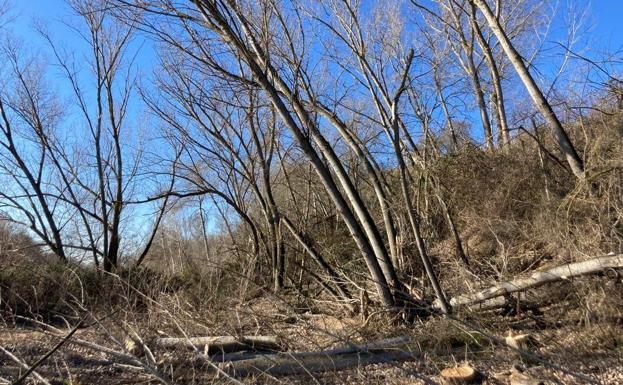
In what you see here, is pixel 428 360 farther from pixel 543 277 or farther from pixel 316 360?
pixel 543 277

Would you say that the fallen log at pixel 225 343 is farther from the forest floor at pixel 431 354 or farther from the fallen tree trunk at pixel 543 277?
the fallen tree trunk at pixel 543 277

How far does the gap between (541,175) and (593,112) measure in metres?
1.19

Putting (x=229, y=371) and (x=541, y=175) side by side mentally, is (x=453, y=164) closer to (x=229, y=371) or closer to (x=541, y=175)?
(x=541, y=175)

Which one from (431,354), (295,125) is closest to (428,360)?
(431,354)

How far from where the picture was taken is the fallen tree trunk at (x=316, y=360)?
4664 mm

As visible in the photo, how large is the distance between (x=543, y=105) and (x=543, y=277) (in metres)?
2.74

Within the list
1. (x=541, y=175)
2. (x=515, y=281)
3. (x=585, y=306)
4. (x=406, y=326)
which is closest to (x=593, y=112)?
(x=541, y=175)

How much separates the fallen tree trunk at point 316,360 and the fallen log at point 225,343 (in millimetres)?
394

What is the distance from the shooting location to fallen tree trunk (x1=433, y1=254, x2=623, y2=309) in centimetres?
472

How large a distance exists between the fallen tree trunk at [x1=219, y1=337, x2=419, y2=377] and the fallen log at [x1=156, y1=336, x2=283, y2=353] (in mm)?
394

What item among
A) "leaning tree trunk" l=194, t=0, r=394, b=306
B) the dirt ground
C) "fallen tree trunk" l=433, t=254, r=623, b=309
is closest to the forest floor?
the dirt ground

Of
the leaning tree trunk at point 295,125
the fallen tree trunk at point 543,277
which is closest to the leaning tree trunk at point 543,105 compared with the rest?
the fallen tree trunk at point 543,277

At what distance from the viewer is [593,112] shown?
288 inches

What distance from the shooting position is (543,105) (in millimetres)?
6859
